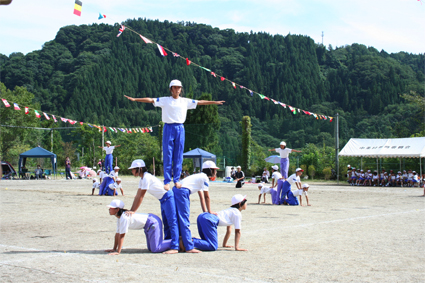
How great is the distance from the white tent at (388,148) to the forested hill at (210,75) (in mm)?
39877

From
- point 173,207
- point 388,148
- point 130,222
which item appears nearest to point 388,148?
point 388,148

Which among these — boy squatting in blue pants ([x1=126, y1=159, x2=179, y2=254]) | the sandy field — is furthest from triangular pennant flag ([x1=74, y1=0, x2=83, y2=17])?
boy squatting in blue pants ([x1=126, y1=159, x2=179, y2=254])

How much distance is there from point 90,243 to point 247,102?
3718 inches

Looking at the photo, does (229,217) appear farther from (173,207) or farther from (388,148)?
(388,148)

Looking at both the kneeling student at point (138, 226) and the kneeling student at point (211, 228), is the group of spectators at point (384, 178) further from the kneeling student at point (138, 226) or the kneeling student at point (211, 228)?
the kneeling student at point (138, 226)

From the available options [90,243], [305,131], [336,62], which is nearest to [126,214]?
[90,243]

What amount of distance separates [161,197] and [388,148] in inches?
1023

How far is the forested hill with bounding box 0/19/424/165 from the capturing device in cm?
9100

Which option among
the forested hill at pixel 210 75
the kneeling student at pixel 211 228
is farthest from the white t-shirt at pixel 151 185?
the forested hill at pixel 210 75

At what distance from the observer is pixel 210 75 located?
116250 millimetres

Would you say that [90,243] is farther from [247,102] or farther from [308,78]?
[308,78]

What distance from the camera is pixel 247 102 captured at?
101 m

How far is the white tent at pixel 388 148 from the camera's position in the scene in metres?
28.8

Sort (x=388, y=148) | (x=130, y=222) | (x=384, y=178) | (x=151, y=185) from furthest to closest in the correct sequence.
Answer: (x=384, y=178) → (x=388, y=148) → (x=151, y=185) → (x=130, y=222)
